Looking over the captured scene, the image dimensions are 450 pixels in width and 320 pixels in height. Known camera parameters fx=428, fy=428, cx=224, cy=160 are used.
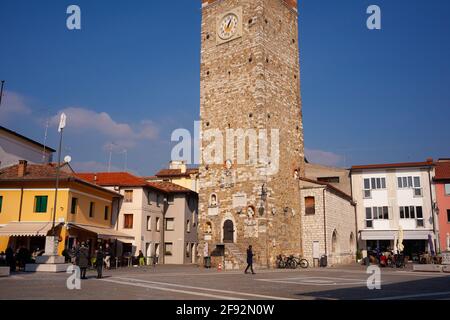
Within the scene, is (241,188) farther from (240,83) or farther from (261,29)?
(261,29)

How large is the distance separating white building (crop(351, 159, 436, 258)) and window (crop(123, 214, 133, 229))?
20783mm

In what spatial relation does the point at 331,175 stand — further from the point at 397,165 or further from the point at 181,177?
the point at 181,177

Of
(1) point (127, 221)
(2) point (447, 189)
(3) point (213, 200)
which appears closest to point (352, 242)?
(2) point (447, 189)

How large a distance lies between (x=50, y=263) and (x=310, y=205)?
19.0m

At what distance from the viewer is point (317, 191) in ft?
105

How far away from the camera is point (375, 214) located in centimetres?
3950

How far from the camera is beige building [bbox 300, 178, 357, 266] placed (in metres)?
31.5

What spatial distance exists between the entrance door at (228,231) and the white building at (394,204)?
1572 cm

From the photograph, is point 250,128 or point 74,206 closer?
point 250,128

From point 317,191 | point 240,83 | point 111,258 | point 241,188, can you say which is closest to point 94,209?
point 111,258

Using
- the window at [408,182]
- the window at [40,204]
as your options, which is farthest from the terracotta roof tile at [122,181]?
the window at [408,182]

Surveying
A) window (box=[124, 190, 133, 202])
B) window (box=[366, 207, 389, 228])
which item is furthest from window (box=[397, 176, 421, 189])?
window (box=[124, 190, 133, 202])
